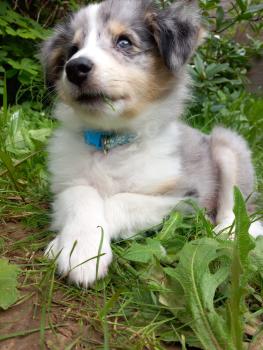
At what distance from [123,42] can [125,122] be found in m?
0.51

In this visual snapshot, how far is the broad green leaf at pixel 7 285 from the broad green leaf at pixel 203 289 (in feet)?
2.06

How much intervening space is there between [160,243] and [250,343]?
2.37 ft

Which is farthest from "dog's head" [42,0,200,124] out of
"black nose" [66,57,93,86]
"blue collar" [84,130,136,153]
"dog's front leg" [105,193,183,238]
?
"dog's front leg" [105,193,183,238]

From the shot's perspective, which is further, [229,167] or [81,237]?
[229,167]

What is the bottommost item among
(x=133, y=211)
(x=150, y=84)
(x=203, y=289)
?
(x=133, y=211)

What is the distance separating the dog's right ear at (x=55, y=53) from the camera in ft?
10.6

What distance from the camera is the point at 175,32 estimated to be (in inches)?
117

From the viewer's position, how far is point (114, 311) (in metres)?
1.90

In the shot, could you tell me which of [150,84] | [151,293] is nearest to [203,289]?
[151,293]

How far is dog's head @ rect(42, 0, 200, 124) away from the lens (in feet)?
8.68

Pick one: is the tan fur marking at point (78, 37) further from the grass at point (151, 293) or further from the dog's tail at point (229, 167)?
the dog's tail at point (229, 167)

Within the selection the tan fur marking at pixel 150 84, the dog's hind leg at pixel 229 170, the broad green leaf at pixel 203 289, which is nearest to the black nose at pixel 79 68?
the tan fur marking at pixel 150 84

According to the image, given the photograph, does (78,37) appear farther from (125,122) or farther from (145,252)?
(145,252)

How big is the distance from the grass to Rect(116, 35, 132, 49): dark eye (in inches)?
43.1
